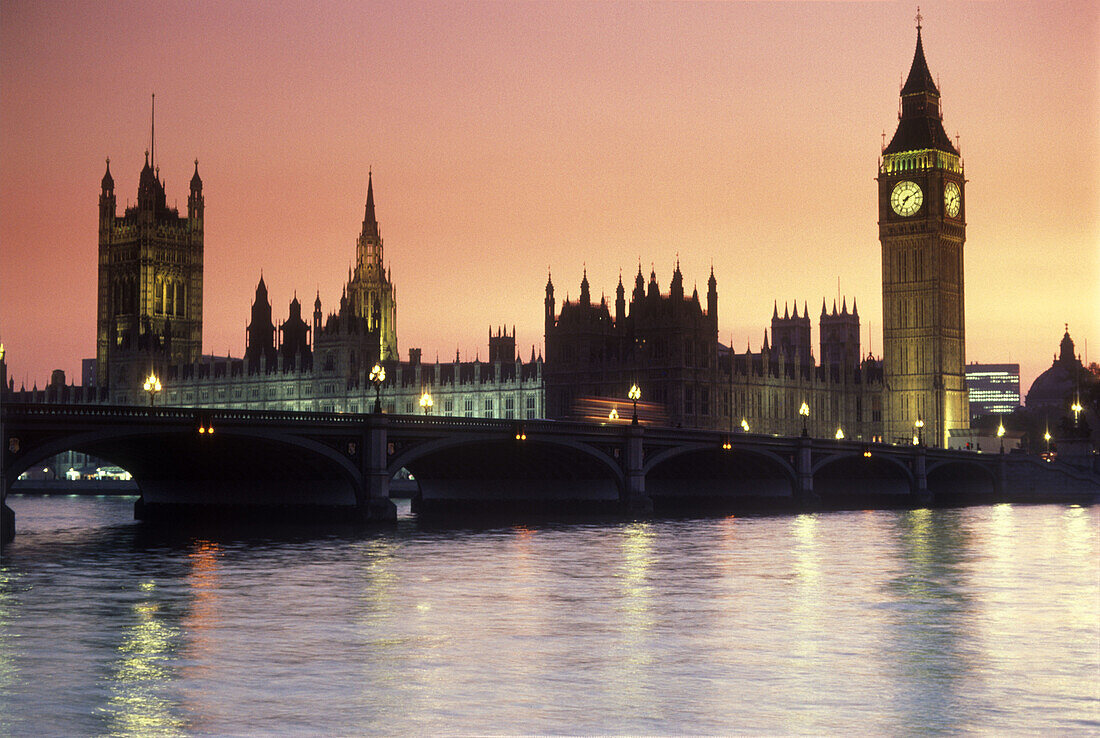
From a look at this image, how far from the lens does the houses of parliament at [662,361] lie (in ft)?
431

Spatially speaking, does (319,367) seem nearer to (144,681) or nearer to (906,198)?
(906,198)

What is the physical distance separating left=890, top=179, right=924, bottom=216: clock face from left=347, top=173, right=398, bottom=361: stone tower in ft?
190

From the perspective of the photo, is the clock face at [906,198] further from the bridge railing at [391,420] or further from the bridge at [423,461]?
the bridge railing at [391,420]

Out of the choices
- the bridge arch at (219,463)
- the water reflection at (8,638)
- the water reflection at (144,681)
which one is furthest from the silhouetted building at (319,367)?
the water reflection at (144,681)

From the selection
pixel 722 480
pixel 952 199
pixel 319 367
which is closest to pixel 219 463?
pixel 722 480

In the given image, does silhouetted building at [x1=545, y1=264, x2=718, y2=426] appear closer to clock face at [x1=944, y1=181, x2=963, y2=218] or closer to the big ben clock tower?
the big ben clock tower

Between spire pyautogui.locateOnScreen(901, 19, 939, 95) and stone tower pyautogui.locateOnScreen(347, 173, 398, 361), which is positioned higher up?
spire pyautogui.locateOnScreen(901, 19, 939, 95)

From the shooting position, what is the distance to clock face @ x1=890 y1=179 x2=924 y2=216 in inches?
6329

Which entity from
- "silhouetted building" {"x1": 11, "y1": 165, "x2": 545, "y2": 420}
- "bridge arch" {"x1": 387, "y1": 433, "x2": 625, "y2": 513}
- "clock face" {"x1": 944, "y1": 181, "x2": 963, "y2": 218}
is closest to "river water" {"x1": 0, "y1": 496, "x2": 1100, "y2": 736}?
"bridge arch" {"x1": 387, "y1": 433, "x2": 625, "y2": 513}

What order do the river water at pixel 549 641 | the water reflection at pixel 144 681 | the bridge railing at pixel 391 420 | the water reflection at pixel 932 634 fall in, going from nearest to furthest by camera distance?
the water reflection at pixel 144 681 → the river water at pixel 549 641 → the water reflection at pixel 932 634 → the bridge railing at pixel 391 420

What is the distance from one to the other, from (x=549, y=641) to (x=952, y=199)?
480 ft

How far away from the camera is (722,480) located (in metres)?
103

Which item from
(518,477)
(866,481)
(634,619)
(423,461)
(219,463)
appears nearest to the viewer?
(634,619)

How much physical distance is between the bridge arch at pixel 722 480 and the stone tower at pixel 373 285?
69426 mm
